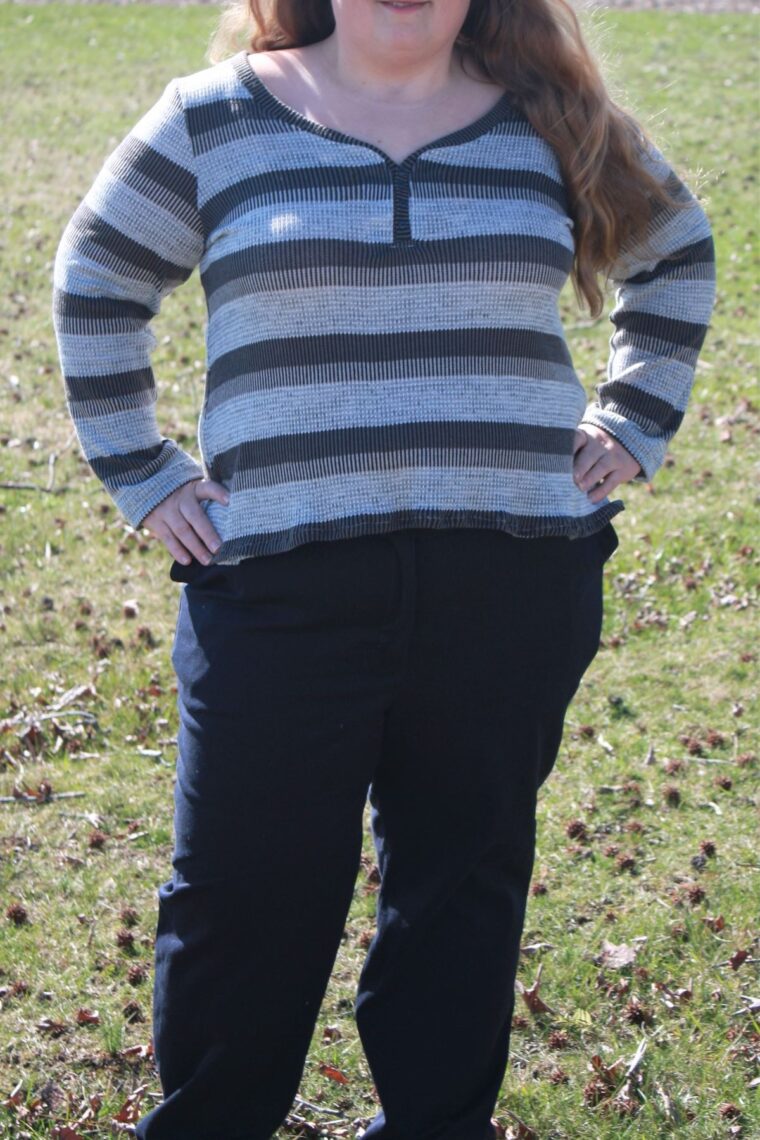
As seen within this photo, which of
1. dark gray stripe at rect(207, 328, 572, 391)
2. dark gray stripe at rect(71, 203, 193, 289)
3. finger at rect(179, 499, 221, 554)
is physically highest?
dark gray stripe at rect(71, 203, 193, 289)

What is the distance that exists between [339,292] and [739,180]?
37.0 feet

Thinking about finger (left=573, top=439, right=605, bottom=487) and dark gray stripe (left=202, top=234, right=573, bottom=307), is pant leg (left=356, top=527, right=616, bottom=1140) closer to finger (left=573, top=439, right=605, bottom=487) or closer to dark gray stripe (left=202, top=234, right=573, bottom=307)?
finger (left=573, top=439, right=605, bottom=487)

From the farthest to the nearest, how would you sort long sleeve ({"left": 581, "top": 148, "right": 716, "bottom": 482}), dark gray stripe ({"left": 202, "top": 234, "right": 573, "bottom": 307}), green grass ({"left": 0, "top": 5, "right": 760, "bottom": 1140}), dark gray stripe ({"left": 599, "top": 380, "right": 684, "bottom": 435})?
green grass ({"left": 0, "top": 5, "right": 760, "bottom": 1140}) → dark gray stripe ({"left": 599, "top": 380, "right": 684, "bottom": 435}) → long sleeve ({"left": 581, "top": 148, "right": 716, "bottom": 482}) → dark gray stripe ({"left": 202, "top": 234, "right": 573, "bottom": 307})

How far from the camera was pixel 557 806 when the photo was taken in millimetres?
4461

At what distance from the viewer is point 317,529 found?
2.32 meters

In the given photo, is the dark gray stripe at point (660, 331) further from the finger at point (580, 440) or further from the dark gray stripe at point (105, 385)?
the dark gray stripe at point (105, 385)

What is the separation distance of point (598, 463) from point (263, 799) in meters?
0.91

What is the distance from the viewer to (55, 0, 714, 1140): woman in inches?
92.1

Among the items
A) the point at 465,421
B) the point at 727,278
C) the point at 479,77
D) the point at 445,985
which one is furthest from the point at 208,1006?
the point at 727,278

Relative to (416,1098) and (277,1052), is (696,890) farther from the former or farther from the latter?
(277,1052)

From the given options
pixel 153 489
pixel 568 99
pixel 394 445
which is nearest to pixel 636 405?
pixel 568 99

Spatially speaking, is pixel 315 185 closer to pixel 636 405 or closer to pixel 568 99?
pixel 568 99

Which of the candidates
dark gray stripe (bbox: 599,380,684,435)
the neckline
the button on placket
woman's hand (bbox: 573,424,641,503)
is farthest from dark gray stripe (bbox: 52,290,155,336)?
dark gray stripe (bbox: 599,380,684,435)

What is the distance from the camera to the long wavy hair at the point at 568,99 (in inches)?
100
